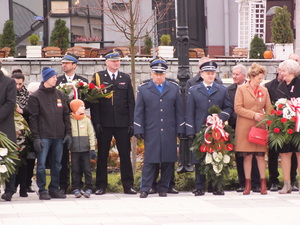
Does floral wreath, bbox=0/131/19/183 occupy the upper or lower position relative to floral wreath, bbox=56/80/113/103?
lower

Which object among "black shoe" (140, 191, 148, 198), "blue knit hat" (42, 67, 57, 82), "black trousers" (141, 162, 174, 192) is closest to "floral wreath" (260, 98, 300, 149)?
"black trousers" (141, 162, 174, 192)

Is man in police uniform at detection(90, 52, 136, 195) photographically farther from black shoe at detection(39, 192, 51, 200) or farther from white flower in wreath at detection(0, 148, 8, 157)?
white flower in wreath at detection(0, 148, 8, 157)

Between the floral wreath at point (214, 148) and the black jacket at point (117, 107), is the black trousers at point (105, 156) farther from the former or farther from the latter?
the floral wreath at point (214, 148)

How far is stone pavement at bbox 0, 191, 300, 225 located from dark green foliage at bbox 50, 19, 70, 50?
1800 cm

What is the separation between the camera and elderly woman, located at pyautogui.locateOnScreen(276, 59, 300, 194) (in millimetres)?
15781

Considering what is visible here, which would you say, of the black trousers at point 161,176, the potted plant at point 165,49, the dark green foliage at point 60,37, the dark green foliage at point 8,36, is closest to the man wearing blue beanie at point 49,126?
the black trousers at point 161,176

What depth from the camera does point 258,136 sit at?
51.5ft

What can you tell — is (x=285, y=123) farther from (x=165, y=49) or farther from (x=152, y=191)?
(x=165, y=49)

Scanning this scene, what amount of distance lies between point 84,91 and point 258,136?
2.73 m

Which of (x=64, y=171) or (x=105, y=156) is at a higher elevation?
(x=105, y=156)

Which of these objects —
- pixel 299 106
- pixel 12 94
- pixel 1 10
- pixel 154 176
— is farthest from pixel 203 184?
pixel 1 10

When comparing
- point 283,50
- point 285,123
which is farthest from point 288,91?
point 283,50

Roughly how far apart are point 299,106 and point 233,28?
22633 millimetres

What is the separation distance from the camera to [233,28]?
38000mm
